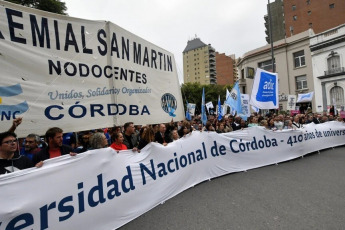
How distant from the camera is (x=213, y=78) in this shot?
11356 centimetres

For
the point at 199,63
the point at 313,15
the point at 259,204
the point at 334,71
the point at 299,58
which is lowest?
the point at 259,204

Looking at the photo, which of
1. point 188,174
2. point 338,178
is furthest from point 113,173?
point 338,178

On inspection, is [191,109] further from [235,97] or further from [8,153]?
[8,153]

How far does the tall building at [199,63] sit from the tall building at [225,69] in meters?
15.8

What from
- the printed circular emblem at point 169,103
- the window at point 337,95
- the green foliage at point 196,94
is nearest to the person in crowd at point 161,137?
the printed circular emblem at point 169,103

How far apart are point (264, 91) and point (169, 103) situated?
179 inches

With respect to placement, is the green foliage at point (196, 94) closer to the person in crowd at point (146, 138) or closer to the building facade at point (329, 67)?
the building facade at point (329, 67)

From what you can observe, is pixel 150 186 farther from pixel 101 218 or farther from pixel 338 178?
pixel 338 178

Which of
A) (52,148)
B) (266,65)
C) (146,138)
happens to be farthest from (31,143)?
(266,65)

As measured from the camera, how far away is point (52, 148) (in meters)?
3.16

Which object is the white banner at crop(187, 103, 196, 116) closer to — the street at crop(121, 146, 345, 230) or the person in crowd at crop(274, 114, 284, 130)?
the person in crowd at crop(274, 114, 284, 130)

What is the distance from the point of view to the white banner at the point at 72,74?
2.51m

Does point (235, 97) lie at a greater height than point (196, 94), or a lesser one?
lesser

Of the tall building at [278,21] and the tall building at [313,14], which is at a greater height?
the tall building at [278,21]
